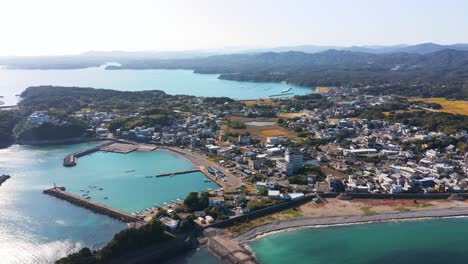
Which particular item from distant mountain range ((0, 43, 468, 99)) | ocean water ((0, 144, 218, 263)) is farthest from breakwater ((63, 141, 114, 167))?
distant mountain range ((0, 43, 468, 99))

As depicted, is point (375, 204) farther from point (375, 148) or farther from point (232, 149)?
point (232, 149)

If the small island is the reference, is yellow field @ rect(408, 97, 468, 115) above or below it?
above

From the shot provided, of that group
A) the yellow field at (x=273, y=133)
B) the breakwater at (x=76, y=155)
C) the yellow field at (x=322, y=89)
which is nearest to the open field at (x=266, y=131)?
the yellow field at (x=273, y=133)

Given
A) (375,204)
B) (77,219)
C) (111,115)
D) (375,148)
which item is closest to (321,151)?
(375,148)

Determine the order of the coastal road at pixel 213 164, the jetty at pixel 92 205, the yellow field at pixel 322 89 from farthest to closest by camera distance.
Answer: the yellow field at pixel 322 89
the coastal road at pixel 213 164
the jetty at pixel 92 205

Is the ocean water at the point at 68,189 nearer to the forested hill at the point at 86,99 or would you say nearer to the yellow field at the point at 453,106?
the forested hill at the point at 86,99

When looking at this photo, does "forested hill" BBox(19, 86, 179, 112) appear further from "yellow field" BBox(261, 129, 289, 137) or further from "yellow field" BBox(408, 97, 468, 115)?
"yellow field" BBox(408, 97, 468, 115)
